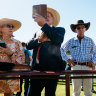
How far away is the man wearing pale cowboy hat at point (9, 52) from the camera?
9.39ft

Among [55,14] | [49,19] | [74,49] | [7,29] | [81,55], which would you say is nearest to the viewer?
[49,19]

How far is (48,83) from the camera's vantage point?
2.44 m

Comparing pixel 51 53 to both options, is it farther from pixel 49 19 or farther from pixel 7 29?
pixel 7 29

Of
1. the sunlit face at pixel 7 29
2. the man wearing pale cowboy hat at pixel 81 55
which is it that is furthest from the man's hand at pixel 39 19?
the man wearing pale cowboy hat at pixel 81 55

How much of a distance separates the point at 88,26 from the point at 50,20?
2095 millimetres

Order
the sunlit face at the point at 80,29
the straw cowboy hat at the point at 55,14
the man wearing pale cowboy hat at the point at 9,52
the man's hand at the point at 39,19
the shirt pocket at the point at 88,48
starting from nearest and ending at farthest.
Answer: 1. the man's hand at the point at 39,19
2. the straw cowboy hat at the point at 55,14
3. the man wearing pale cowboy hat at the point at 9,52
4. the shirt pocket at the point at 88,48
5. the sunlit face at the point at 80,29

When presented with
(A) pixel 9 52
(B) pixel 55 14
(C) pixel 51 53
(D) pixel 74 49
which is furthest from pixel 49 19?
(D) pixel 74 49

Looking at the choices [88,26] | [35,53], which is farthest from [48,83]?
[88,26]

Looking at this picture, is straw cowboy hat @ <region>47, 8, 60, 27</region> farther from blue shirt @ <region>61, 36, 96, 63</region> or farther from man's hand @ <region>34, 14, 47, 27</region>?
blue shirt @ <region>61, 36, 96, 63</region>

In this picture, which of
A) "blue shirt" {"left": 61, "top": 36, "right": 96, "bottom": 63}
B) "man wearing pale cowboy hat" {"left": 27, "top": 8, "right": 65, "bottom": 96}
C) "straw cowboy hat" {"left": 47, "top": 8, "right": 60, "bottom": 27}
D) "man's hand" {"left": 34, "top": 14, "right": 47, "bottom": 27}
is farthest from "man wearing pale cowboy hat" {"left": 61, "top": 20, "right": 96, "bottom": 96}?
"man's hand" {"left": 34, "top": 14, "right": 47, "bottom": 27}

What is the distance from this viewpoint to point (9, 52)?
2.83m

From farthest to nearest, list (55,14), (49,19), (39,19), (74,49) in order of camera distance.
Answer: (74,49) → (55,14) → (49,19) → (39,19)

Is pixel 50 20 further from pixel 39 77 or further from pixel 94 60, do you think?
pixel 94 60

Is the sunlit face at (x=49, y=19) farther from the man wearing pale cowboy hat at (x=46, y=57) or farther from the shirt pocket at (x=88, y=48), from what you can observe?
the shirt pocket at (x=88, y=48)
